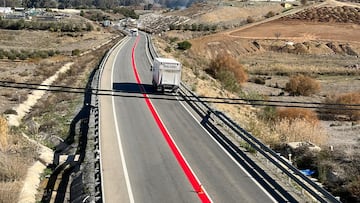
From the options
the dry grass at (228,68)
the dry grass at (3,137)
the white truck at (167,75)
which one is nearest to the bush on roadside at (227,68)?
the dry grass at (228,68)

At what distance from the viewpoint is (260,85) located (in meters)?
63.8

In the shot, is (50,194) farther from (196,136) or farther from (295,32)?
(295,32)

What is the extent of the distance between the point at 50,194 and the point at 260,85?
48.3 metres

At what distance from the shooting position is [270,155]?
1852 cm

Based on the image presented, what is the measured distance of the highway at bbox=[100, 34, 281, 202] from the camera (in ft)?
51.5

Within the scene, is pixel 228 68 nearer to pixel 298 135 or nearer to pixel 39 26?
pixel 298 135

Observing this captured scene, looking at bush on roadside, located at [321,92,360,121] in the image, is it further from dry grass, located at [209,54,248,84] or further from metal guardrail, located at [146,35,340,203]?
dry grass, located at [209,54,248,84]

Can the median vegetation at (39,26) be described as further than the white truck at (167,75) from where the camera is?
Yes

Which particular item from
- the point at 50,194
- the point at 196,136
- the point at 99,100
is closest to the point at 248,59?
the point at 99,100

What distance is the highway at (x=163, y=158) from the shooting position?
1570 centimetres

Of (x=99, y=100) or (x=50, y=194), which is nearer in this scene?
(x=50, y=194)

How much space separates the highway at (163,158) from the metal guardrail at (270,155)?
91cm

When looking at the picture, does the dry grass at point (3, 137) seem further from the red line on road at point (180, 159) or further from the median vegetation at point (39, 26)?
the median vegetation at point (39, 26)

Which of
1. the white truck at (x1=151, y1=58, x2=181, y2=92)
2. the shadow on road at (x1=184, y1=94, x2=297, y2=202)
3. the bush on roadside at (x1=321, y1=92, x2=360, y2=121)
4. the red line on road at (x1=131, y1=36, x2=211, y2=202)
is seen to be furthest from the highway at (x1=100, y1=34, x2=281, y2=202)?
the bush on roadside at (x1=321, y1=92, x2=360, y2=121)
